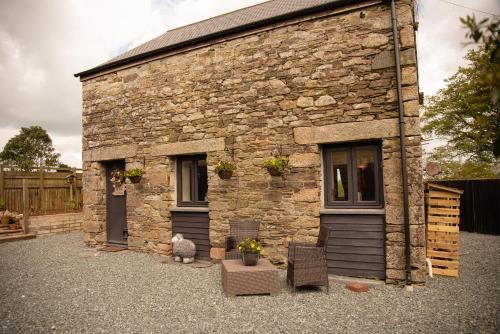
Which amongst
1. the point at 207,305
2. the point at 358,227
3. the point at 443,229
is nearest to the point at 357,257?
the point at 358,227

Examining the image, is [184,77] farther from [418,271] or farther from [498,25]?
[498,25]

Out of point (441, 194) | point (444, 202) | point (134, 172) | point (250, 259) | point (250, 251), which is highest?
point (134, 172)

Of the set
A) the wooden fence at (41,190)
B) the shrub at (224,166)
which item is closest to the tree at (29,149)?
the wooden fence at (41,190)

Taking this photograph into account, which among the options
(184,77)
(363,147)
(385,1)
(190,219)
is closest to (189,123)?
(184,77)

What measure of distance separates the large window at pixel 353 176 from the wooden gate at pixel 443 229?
1298mm

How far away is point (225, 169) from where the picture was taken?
611cm

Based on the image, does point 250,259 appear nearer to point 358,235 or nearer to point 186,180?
point 358,235

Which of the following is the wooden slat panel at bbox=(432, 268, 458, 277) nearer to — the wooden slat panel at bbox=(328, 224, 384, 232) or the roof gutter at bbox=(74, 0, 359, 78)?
the wooden slat panel at bbox=(328, 224, 384, 232)


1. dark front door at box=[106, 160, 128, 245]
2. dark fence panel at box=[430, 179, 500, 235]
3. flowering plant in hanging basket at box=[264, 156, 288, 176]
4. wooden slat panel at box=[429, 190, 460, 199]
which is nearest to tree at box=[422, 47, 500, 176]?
dark fence panel at box=[430, 179, 500, 235]

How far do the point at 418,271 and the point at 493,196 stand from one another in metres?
7.20

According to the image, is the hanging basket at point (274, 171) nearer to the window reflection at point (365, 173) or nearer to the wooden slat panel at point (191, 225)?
the window reflection at point (365, 173)

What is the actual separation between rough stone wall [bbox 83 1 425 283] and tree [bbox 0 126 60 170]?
25.8 metres

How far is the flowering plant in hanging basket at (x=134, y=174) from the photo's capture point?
7.41 metres

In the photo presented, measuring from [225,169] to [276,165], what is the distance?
1045 millimetres
